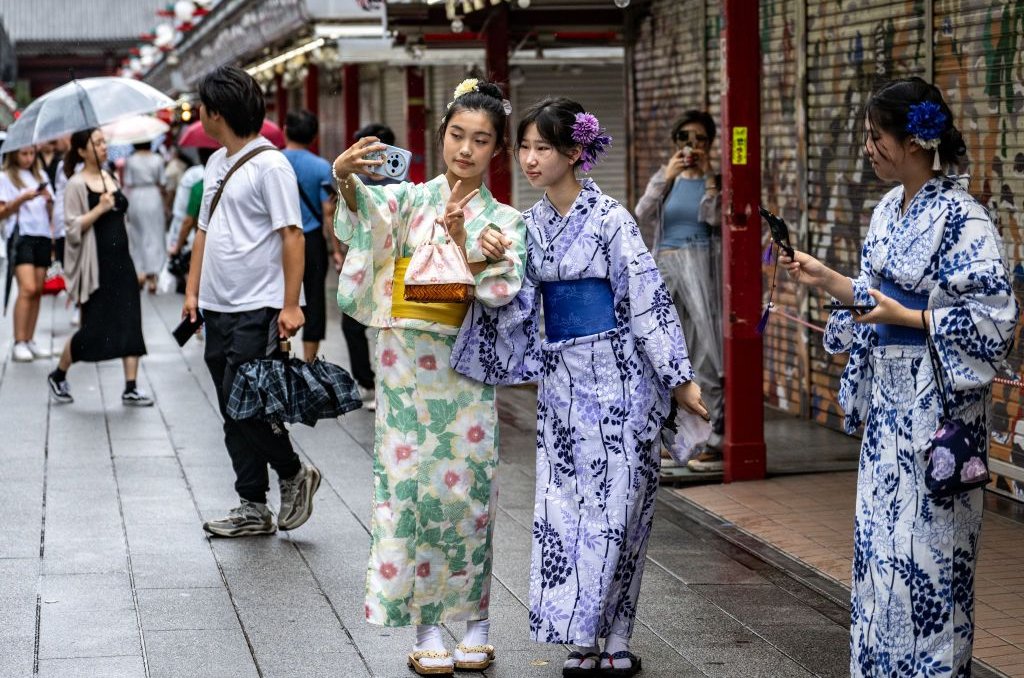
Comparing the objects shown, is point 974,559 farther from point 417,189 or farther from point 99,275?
point 99,275

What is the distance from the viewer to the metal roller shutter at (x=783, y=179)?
10.0 meters

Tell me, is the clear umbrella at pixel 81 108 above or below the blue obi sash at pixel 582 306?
above

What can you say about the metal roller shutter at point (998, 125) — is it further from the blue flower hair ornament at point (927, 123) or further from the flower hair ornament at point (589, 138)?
the blue flower hair ornament at point (927, 123)

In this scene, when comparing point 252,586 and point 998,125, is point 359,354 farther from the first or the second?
point 998,125

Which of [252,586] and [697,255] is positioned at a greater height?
[697,255]

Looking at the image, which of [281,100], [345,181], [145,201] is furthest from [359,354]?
[281,100]

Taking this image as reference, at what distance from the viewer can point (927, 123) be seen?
4.17 m

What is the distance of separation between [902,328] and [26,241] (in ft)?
33.4

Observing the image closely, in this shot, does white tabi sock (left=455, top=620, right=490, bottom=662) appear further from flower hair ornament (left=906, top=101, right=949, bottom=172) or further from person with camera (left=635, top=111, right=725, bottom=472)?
person with camera (left=635, top=111, right=725, bottom=472)

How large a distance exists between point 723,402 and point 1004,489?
5.04 feet

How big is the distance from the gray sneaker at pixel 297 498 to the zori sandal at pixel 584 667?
2170mm

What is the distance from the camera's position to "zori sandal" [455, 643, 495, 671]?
203 inches

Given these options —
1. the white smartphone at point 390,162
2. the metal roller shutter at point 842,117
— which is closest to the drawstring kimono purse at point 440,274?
the white smartphone at point 390,162

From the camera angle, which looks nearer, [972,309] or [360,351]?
[972,309]
